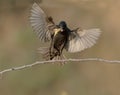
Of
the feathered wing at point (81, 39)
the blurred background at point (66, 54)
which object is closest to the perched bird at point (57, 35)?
the feathered wing at point (81, 39)

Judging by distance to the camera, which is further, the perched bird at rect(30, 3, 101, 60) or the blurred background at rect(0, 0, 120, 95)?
the blurred background at rect(0, 0, 120, 95)

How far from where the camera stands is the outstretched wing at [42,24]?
206 cm

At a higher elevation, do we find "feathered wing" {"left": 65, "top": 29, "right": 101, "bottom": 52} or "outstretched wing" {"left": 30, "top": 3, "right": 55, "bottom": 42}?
"outstretched wing" {"left": 30, "top": 3, "right": 55, "bottom": 42}

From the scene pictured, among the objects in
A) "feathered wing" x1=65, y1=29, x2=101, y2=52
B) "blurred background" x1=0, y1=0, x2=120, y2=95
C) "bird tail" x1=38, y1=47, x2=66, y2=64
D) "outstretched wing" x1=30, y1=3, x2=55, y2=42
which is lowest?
"blurred background" x1=0, y1=0, x2=120, y2=95

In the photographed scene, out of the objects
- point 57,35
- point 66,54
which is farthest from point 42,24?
point 66,54

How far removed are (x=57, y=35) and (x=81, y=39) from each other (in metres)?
0.07

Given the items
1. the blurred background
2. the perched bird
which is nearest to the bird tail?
the perched bird

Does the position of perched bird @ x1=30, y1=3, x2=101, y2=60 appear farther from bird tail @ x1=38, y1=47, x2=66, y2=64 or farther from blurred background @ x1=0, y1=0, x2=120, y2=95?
blurred background @ x1=0, y1=0, x2=120, y2=95

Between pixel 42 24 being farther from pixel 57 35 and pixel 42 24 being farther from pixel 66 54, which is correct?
pixel 66 54

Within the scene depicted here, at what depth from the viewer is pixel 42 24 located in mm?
2074

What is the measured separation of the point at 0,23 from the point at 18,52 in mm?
553

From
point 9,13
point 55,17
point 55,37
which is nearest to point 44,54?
point 55,37

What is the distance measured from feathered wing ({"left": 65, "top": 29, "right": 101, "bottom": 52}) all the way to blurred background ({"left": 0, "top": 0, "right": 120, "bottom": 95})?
6.38ft

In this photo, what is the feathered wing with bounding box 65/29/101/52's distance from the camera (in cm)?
200
